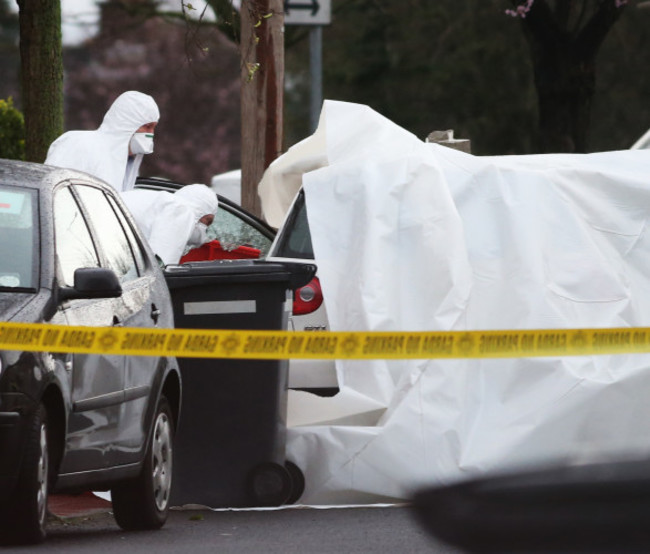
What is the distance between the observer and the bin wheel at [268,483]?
333 inches

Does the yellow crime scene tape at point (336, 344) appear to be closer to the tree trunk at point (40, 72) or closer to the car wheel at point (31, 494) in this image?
the car wheel at point (31, 494)

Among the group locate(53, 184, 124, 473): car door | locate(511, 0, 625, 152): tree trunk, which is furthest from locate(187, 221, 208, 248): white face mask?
locate(511, 0, 625, 152): tree trunk

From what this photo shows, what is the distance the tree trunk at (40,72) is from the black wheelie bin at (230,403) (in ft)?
17.7

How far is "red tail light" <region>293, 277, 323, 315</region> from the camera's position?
31.0 feet

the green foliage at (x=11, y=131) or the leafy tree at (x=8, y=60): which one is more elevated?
the green foliage at (x=11, y=131)

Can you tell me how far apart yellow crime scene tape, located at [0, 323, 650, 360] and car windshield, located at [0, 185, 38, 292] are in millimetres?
313

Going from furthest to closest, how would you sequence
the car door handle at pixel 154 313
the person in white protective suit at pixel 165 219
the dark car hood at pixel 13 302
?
the person in white protective suit at pixel 165 219, the car door handle at pixel 154 313, the dark car hood at pixel 13 302

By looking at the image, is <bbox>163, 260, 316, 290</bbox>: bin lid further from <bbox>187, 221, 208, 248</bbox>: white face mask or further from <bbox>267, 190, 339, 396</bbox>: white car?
<bbox>187, 221, 208, 248</bbox>: white face mask

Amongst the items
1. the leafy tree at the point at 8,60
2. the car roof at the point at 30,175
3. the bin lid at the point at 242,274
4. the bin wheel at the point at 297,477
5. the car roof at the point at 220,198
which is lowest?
the leafy tree at the point at 8,60

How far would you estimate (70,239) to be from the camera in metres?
7.11

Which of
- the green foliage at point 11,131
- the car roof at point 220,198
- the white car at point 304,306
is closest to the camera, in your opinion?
the white car at point 304,306

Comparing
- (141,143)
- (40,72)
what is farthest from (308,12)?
(141,143)

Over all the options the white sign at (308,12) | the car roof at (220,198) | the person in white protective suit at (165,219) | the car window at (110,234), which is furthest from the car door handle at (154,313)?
the white sign at (308,12)

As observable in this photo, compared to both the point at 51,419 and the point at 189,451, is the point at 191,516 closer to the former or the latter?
the point at 189,451
